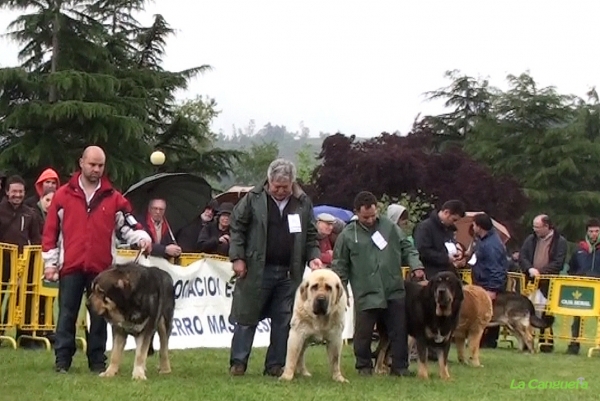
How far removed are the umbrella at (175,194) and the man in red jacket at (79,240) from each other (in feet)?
11.3

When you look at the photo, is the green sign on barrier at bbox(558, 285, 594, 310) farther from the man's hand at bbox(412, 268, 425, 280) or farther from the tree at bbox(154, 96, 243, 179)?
the tree at bbox(154, 96, 243, 179)

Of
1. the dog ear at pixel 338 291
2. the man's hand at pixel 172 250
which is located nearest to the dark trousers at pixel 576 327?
the man's hand at pixel 172 250

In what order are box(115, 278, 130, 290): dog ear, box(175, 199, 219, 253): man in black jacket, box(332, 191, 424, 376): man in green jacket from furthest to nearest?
box(175, 199, 219, 253): man in black jacket, box(332, 191, 424, 376): man in green jacket, box(115, 278, 130, 290): dog ear

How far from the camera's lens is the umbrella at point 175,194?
11.6 m

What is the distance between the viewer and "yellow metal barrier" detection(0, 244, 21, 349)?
1017cm

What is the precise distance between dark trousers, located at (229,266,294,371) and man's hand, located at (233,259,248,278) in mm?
190

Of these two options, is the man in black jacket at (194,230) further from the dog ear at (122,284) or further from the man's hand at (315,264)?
the dog ear at (122,284)

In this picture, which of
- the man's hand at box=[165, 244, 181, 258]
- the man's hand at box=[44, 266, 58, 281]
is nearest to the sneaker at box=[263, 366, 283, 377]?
the man's hand at box=[44, 266, 58, 281]

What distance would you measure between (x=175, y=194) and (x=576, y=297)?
5.99 m

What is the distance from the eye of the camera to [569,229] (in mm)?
44188

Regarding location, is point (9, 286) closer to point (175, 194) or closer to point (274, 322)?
point (175, 194)

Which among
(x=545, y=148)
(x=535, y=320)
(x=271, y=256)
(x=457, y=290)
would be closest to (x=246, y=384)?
(x=271, y=256)

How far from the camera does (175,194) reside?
12008mm

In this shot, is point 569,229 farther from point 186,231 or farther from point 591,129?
point 186,231
